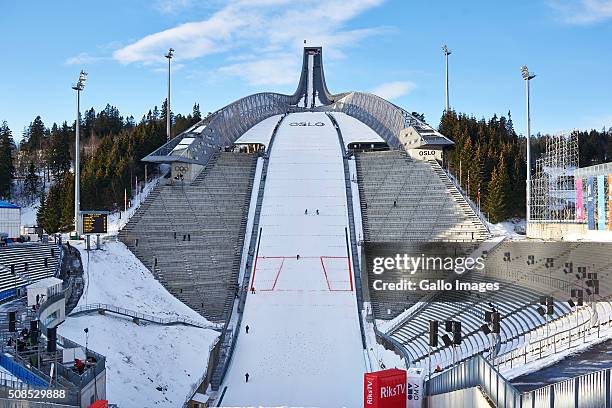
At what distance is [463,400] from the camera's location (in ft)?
38.5

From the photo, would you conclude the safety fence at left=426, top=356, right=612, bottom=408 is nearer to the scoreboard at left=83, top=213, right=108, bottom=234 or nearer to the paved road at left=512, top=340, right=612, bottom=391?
the paved road at left=512, top=340, right=612, bottom=391

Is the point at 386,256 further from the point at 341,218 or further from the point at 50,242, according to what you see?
the point at 50,242

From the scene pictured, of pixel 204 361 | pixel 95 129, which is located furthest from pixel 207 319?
pixel 95 129

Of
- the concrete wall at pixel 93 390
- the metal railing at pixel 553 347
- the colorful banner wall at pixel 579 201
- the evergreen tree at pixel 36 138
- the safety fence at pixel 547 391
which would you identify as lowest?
the concrete wall at pixel 93 390

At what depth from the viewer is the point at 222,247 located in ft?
105

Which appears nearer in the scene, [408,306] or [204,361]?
[204,361]

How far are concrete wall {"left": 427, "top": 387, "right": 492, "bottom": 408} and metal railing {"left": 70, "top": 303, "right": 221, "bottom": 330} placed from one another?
11902 mm

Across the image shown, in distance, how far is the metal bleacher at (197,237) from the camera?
92.1 feet

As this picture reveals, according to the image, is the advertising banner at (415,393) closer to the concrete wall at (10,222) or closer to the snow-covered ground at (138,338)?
the snow-covered ground at (138,338)

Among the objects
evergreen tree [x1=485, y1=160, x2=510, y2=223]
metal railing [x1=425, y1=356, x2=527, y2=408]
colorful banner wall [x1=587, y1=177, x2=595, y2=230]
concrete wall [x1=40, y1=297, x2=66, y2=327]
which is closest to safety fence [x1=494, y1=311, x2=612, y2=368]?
metal railing [x1=425, y1=356, x2=527, y2=408]

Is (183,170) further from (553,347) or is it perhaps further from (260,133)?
(553,347)

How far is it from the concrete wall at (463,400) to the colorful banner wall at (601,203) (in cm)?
1341

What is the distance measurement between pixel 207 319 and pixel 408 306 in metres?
8.17

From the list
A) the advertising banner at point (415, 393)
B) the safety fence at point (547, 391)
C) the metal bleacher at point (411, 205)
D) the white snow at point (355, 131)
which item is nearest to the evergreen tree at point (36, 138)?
the white snow at point (355, 131)
